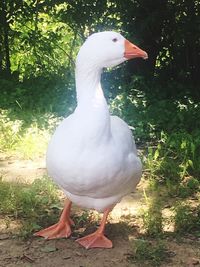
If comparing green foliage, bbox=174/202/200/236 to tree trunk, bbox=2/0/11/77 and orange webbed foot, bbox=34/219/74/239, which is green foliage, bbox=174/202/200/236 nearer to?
orange webbed foot, bbox=34/219/74/239

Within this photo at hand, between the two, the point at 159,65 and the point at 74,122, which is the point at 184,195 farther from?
the point at 159,65

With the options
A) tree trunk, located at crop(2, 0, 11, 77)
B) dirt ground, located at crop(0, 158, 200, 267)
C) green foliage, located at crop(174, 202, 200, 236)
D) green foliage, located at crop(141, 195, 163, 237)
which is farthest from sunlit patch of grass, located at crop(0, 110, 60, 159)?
tree trunk, located at crop(2, 0, 11, 77)

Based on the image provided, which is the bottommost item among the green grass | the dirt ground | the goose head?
the dirt ground

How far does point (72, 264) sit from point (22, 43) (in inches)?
243

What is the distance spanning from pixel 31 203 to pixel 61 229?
46 centimetres

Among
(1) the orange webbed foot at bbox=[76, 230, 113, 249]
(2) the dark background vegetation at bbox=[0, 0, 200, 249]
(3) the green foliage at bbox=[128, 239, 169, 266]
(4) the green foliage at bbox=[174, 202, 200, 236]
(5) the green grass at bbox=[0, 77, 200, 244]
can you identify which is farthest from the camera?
(2) the dark background vegetation at bbox=[0, 0, 200, 249]

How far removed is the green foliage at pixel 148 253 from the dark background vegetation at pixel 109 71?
2.08m

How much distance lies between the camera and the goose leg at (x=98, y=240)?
3.62 metres

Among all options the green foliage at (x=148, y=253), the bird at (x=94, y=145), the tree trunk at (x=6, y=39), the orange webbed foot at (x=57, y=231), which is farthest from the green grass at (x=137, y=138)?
the tree trunk at (x=6, y=39)

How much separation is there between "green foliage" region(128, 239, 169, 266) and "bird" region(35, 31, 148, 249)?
350mm

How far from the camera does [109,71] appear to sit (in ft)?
27.1

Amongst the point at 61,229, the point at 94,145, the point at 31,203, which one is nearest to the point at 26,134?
the point at 31,203

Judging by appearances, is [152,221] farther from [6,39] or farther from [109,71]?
[6,39]

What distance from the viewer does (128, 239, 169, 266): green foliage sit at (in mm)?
3424
